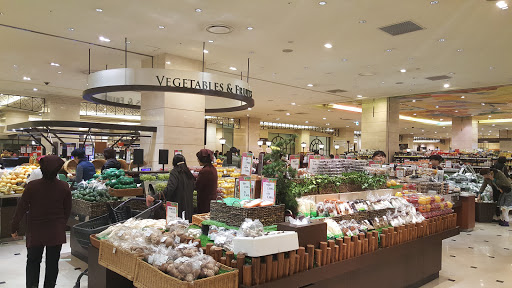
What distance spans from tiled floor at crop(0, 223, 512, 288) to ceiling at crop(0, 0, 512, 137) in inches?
166

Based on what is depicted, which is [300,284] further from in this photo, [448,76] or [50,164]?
[448,76]

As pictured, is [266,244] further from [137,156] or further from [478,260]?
[137,156]

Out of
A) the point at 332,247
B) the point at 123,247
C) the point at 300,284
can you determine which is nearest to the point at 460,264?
the point at 332,247

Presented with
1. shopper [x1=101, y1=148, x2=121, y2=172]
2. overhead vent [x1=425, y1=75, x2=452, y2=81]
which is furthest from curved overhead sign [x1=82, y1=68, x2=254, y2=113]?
overhead vent [x1=425, y1=75, x2=452, y2=81]

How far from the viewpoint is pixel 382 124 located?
15992mm

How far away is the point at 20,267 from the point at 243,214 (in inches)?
159

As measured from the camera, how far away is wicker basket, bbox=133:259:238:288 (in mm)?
2039

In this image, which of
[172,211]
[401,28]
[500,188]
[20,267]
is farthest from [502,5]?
[20,267]

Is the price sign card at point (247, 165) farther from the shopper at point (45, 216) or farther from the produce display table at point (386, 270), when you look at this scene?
the shopper at point (45, 216)

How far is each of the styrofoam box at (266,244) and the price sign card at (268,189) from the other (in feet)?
1.94

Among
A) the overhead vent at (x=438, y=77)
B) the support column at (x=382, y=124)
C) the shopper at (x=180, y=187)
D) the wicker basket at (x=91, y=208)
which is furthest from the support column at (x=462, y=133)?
the wicker basket at (x=91, y=208)

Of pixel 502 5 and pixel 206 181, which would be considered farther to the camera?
pixel 502 5

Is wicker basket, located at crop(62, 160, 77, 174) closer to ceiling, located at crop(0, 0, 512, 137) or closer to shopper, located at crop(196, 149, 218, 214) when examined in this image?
ceiling, located at crop(0, 0, 512, 137)

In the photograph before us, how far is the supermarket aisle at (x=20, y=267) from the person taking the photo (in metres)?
4.45
